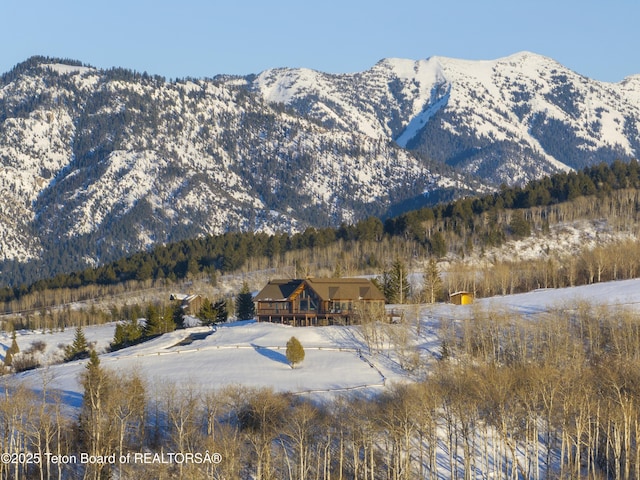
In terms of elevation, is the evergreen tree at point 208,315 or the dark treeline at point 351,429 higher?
the evergreen tree at point 208,315

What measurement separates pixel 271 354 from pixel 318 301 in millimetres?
21611

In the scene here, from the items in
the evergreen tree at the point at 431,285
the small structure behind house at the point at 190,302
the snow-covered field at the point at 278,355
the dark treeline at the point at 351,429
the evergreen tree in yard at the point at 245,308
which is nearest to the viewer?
the dark treeline at the point at 351,429

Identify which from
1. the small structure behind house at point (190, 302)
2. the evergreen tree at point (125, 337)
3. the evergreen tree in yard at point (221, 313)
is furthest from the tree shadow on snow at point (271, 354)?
the small structure behind house at point (190, 302)

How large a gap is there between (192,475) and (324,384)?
27845 mm

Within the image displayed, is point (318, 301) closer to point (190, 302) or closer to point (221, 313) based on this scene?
point (221, 313)

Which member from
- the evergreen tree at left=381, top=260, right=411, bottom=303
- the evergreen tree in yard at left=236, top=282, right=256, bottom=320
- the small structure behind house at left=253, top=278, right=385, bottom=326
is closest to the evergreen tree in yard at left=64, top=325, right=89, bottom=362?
the small structure behind house at left=253, top=278, right=385, bottom=326

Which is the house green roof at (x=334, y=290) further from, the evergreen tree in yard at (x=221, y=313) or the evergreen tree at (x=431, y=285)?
the evergreen tree at (x=431, y=285)

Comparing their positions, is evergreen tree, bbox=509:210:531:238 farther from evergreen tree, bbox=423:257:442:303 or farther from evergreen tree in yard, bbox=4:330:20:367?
evergreen tree in yard, bbox=4:330:20:367

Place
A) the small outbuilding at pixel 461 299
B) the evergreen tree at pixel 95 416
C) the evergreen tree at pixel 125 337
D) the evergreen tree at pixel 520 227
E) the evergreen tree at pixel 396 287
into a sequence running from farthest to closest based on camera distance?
the evergreen tree at pixel 520 227 < the evergreen tree at pixel 396 287 < the small outbuilding at pixel 461 299 < the evergreen tree at pixel 125 337 < the evergreen tree at pixel 95 416

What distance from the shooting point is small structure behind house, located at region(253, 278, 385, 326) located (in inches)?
4648

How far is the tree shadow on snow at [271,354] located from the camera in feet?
314

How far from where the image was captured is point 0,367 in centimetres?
11331

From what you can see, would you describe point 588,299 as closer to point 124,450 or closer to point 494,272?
point 494,272

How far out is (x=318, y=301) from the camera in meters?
119
